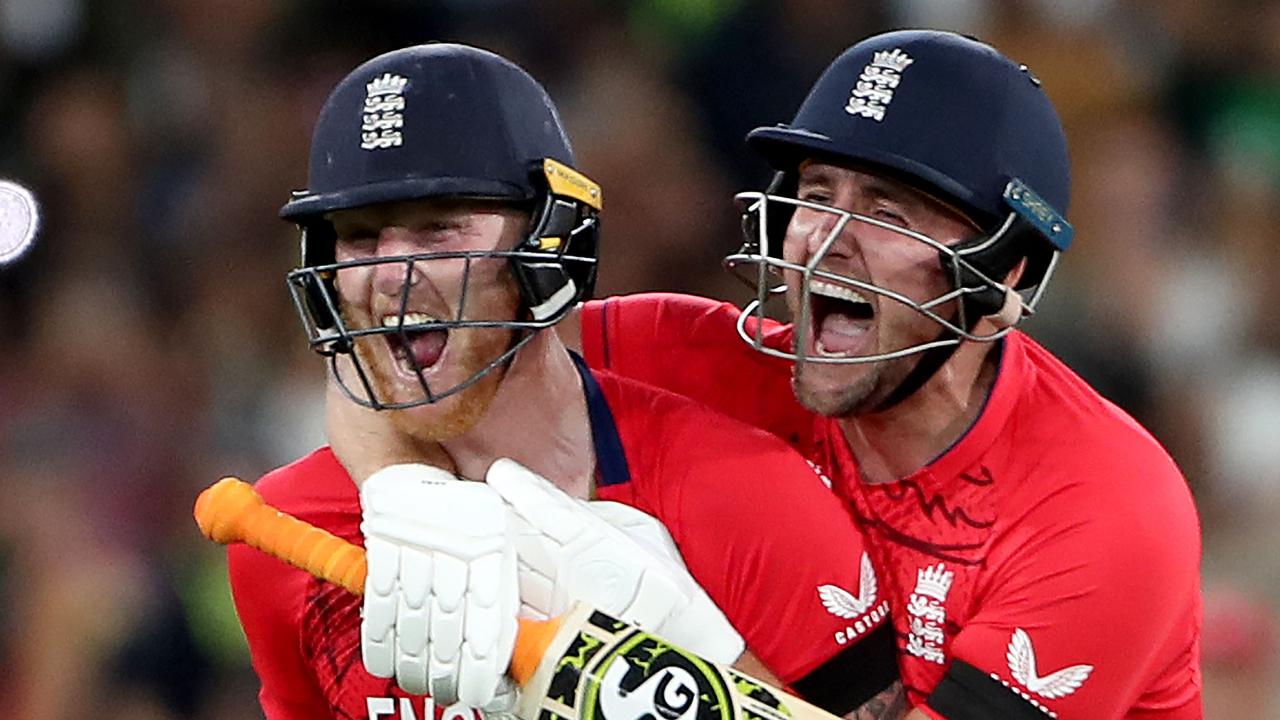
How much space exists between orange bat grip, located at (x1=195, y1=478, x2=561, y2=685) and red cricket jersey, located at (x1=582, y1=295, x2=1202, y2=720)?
62 centimetres

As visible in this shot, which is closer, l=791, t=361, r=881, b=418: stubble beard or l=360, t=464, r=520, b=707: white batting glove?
l=360, t=464, r=520, b=707: white batting glove

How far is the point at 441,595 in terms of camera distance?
214 centimetres

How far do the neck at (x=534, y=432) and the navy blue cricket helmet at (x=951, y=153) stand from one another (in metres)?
0.29

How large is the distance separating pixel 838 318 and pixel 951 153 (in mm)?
291

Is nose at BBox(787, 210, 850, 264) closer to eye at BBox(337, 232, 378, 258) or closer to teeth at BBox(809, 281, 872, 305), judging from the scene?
teeth at BBox(809, 281, 872, 305)

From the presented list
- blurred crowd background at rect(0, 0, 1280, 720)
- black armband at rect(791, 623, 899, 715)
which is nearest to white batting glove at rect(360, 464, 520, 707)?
black armband at rect(791, 623, 899, 715)

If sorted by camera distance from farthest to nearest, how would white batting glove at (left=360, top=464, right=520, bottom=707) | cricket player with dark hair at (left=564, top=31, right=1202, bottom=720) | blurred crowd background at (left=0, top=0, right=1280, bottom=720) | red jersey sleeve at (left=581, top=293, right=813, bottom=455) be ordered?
blurred crowd background at (left=0, top=0, right=1280, bottom=720)
red jersey sleeve at (left=581, top=293, right=813, bottom=455)
cricket player with dark hair at (left=564, top=31, right=1202, bottom=720)
white batting glove at (left=360, top=464, right=520, bottom=707)

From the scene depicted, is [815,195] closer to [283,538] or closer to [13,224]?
[283,538]

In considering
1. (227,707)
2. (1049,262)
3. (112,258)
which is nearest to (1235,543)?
(1049,262)

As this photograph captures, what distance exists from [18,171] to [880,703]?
3766mm

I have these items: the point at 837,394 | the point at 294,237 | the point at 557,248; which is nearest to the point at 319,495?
the point at 557,248

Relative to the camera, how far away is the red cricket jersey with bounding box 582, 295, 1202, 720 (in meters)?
2.50

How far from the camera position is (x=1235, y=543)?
456cm

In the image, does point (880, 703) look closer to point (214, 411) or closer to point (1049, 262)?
point (1049, 262)
